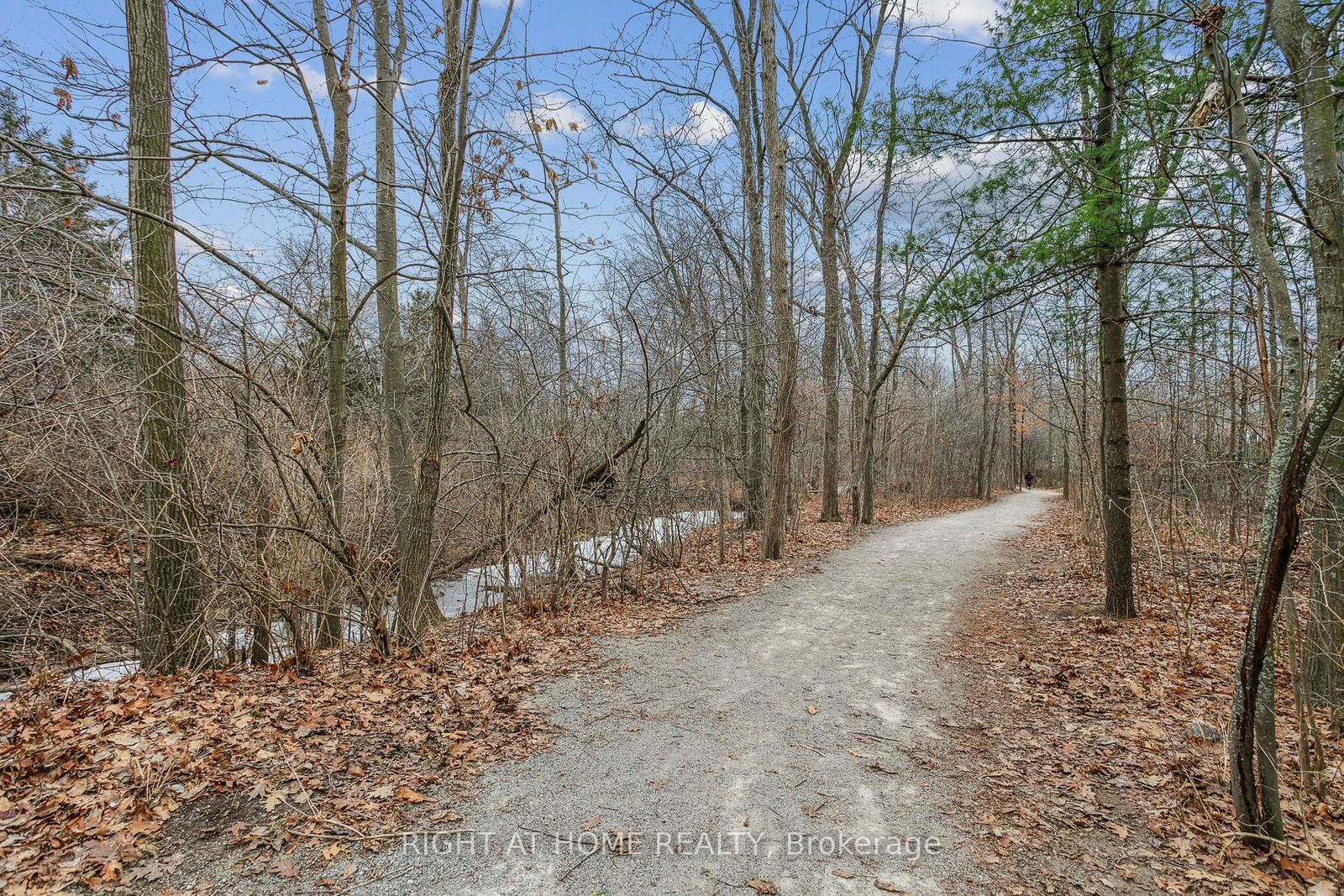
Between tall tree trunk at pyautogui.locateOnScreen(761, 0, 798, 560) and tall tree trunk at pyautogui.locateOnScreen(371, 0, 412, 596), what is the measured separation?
196 inches

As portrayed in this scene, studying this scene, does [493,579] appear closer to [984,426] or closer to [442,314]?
[442,314]

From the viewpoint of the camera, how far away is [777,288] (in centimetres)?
893

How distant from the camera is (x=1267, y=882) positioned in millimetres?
2363

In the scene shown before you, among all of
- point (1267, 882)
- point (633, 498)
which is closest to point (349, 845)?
point (1267, 882)

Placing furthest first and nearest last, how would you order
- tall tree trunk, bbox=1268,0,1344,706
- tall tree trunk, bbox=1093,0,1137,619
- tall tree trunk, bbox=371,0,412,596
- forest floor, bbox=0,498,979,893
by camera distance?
1. tall tree trunk, bbox=371,0,412,596
2. tall tree trunk, bbox=1093,0,1137,619
3. tall tree trunk, bbox=1268,0,1344,706
4. forest floor, bbox=0,498,979,893

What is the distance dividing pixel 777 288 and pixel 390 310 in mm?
5334

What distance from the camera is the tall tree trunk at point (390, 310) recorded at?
655 centimetres

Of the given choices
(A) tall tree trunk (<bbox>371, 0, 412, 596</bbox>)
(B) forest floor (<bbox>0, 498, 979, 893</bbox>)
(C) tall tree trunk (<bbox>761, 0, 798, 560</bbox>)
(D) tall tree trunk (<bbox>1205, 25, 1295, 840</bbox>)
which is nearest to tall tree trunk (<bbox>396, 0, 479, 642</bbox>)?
(B) forest floor (<bbox>0, 498, 979, 893</bbox>)

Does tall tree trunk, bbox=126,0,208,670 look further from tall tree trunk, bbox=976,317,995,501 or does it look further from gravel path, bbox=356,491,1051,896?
tall tree trunk, bbox=976,317,995,501

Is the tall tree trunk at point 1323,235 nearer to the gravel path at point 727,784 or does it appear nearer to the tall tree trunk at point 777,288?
the gravel path at point 727,784

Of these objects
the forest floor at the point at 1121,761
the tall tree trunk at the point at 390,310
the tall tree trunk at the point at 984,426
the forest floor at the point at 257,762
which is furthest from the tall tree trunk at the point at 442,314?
the tall tree trunk at the point at 984,426

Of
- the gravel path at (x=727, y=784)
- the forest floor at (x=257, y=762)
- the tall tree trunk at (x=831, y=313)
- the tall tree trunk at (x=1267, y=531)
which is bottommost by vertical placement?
the gravel path at (x=727, y=784)

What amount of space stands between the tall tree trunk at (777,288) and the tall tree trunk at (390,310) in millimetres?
4987

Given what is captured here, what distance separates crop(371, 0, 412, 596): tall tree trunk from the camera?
6547 mm
